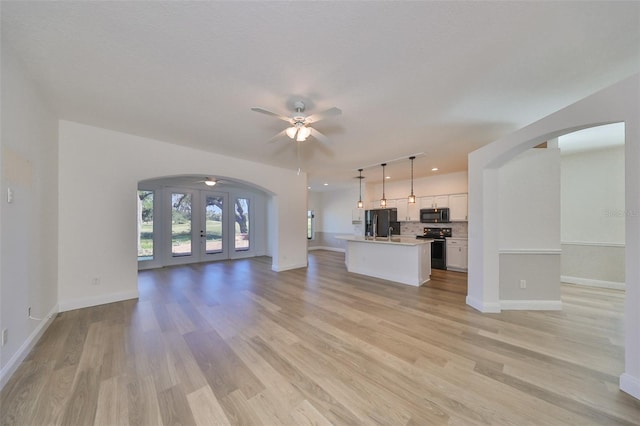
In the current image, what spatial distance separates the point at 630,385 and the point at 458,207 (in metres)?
5.02

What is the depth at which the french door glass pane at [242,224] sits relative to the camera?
26.8ft

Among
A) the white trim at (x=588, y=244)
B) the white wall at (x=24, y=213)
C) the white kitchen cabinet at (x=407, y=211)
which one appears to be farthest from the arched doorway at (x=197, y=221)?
the white trim at (x=588, y=244)

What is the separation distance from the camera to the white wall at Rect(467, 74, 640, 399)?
1.74 m

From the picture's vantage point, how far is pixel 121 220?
373 centimetres

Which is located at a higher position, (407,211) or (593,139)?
(593,139)

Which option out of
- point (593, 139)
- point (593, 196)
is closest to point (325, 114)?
point (593, 139)

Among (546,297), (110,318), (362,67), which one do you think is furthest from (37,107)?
(546,297)

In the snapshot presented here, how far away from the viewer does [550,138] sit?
2576 mm

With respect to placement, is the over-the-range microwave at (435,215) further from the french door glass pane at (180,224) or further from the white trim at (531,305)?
the french door glass pane at (180,224)

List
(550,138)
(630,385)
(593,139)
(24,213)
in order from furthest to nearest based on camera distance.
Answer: (593,139) < (550,138) < (24,213) < (630,385)

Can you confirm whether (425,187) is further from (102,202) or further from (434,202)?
(102,202)

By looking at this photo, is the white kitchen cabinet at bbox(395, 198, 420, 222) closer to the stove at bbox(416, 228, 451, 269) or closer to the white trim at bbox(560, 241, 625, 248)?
the stove at bbox(416, 228, 451, 269)

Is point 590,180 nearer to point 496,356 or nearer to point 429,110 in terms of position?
point 429,110

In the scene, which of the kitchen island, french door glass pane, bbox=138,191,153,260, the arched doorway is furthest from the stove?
french door glass pane, bbox=138,191,153,260
